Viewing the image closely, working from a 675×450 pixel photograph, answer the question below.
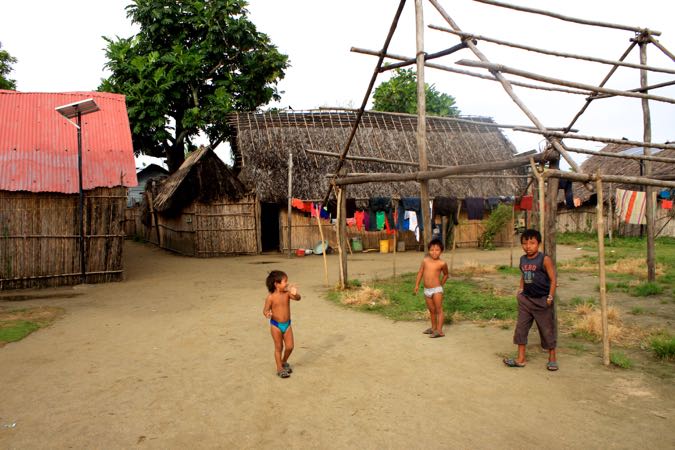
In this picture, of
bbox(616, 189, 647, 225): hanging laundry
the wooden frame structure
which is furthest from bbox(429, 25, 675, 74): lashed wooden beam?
A: bbox(616, 189, 647, 225): hanging laundry

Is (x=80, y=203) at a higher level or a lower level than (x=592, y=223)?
higher

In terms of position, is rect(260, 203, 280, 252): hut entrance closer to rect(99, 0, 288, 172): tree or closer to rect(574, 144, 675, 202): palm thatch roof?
rect(99, 0, 288, 172): tree

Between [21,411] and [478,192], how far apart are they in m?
17.9

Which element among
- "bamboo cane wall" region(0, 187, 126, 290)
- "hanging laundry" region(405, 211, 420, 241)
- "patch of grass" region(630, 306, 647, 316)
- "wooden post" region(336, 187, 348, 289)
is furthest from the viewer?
"hanging laundry" region(405, 211, 420, 241)

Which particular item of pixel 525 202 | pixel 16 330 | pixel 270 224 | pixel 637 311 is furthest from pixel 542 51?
pixel 270 224

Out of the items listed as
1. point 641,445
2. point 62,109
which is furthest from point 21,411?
point 62,109

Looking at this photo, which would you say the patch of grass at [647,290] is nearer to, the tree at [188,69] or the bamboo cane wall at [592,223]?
the bamboo cane wall at [592,223]

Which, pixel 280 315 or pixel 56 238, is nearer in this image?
pixel 280 315

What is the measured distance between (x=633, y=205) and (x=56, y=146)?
13.1 meters

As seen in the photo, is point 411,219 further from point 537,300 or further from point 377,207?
point 537,300

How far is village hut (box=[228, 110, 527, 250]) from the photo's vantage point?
58.5 feet

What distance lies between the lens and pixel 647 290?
8.77 meters

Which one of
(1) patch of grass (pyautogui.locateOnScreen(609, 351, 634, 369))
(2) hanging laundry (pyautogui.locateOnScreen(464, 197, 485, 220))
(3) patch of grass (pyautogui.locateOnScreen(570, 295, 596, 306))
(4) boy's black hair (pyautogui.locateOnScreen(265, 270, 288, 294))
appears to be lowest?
(1) patch of grass (pyautogui.locateOnScreen(609, 351, 634, 369))

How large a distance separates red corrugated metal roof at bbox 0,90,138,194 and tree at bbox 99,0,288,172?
9448mm
